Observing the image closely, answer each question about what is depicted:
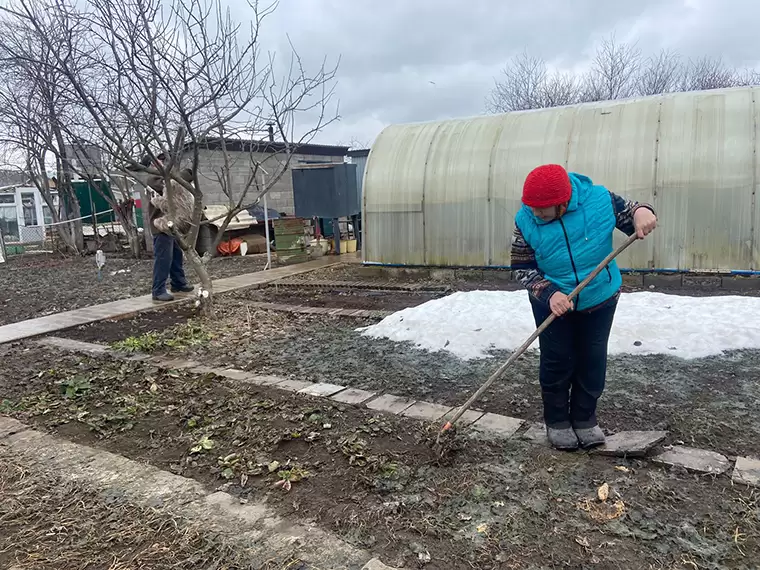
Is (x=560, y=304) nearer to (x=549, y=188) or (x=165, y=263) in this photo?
(x=549, y=188)

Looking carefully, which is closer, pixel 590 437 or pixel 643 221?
pixel 643 221

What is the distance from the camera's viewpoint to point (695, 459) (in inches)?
112

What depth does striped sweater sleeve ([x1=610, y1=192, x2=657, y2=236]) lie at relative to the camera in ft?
9.27

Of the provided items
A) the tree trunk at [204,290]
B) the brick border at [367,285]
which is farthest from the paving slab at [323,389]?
the brick border at [367,285]

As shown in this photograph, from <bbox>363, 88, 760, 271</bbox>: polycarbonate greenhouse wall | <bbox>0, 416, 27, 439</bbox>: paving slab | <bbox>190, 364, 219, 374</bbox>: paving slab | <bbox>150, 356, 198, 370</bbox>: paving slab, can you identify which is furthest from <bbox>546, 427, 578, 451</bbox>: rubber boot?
<bbox>363, 88, 760, 271</bbox>: polycarbonate greenhouse wall

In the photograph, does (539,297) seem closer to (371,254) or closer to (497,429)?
(497,429)

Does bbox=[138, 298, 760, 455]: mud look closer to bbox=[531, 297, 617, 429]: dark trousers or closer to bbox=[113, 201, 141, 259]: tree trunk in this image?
bbox=[531, 297, 617, 429]: dark trousers

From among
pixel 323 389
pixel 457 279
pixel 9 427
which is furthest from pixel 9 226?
pixel 323 389

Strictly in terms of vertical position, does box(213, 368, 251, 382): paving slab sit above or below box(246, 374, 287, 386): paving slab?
above

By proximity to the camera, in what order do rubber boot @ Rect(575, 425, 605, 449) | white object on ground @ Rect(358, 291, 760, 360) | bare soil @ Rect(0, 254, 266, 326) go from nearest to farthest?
1. rubber boot @ Rect(575, 425, 605, 449)
2. white object on ground @ Rect(358, 291, 760, 360)
3. bare soil @ Rect(0, 254, 266, 326)

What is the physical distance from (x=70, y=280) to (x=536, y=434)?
34.4 feet

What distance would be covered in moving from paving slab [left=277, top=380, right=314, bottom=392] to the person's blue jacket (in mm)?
2224

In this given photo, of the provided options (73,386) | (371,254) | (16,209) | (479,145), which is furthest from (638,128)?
(16,209)

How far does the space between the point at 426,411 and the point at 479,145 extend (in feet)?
23.5
